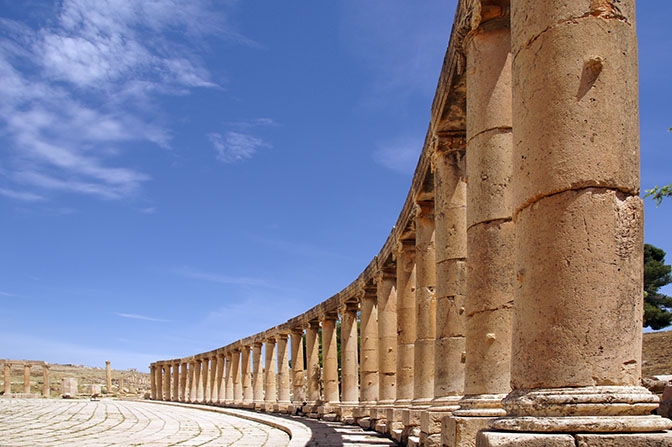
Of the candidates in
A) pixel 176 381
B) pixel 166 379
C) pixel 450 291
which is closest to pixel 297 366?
pixel 450 291

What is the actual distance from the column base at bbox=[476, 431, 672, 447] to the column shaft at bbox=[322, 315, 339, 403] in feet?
80.8

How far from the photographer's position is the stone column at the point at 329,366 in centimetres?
2820

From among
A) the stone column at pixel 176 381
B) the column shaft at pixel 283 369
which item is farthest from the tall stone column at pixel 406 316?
the stone column at pixel 176 381

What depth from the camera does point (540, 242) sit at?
17.5 feet

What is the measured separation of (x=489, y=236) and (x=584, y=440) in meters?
4.66

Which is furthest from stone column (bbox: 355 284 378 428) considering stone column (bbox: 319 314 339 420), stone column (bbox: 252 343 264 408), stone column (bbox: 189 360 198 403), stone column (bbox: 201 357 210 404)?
stone column (bbox: 189 360 198 403)

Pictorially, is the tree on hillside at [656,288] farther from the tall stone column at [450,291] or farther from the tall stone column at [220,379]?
the tall stone column at [450,291]

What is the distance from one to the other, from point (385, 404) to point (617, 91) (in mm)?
16658

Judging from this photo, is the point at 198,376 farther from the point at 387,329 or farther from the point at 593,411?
the point at 593,411

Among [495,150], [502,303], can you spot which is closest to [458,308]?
[502,303]

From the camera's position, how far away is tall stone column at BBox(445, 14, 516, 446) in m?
8.84

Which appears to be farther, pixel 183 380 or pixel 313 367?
pixel 183 380

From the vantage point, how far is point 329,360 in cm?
2988

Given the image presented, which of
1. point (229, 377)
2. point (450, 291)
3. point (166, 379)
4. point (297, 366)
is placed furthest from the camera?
point (166, 379)
